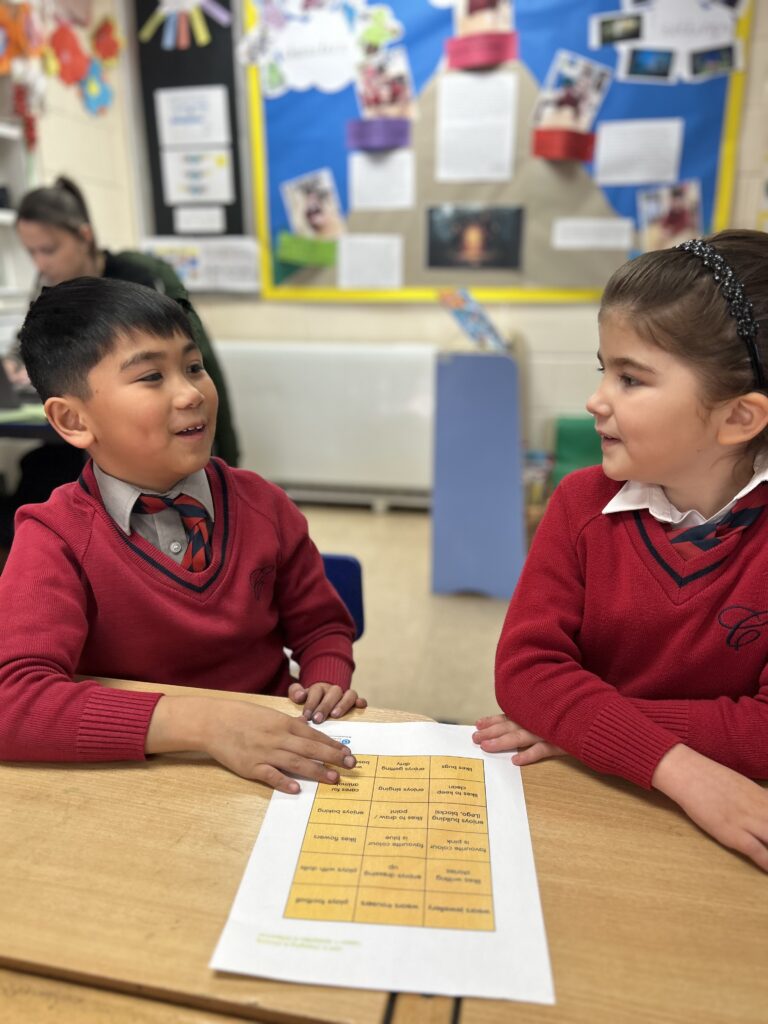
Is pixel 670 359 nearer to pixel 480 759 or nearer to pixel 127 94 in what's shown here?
pixel 480 759

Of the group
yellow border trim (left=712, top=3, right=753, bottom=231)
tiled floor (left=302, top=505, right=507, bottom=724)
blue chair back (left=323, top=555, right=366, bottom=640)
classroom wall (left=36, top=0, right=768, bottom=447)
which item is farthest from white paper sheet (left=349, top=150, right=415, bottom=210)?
blue chair back (left=323, top=555, right=366, bottom=640)

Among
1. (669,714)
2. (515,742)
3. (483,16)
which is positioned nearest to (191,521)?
(515,742)

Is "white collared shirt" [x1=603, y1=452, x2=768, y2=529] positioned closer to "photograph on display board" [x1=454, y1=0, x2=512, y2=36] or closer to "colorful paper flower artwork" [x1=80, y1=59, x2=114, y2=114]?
"photograph on display board" [x1=454, y1=0, x2=512, y2=36]

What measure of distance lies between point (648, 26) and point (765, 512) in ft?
9.05

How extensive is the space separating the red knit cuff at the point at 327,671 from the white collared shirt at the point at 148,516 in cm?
25

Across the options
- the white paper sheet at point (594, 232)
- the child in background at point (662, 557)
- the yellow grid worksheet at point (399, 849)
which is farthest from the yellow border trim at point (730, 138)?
the yellow grid worksheet at point (399, 849)

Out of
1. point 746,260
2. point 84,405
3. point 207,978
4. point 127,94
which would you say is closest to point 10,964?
point 207,978

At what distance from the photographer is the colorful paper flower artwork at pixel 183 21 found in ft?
10.4

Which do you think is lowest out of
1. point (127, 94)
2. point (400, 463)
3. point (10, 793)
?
point (400, 463)

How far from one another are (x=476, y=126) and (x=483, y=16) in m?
0.38

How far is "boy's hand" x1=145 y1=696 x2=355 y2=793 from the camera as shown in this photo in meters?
0.69

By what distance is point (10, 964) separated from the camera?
1.66ft

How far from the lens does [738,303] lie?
0.75m

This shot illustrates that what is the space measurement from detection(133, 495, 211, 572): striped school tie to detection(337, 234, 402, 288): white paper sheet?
8.46ft
